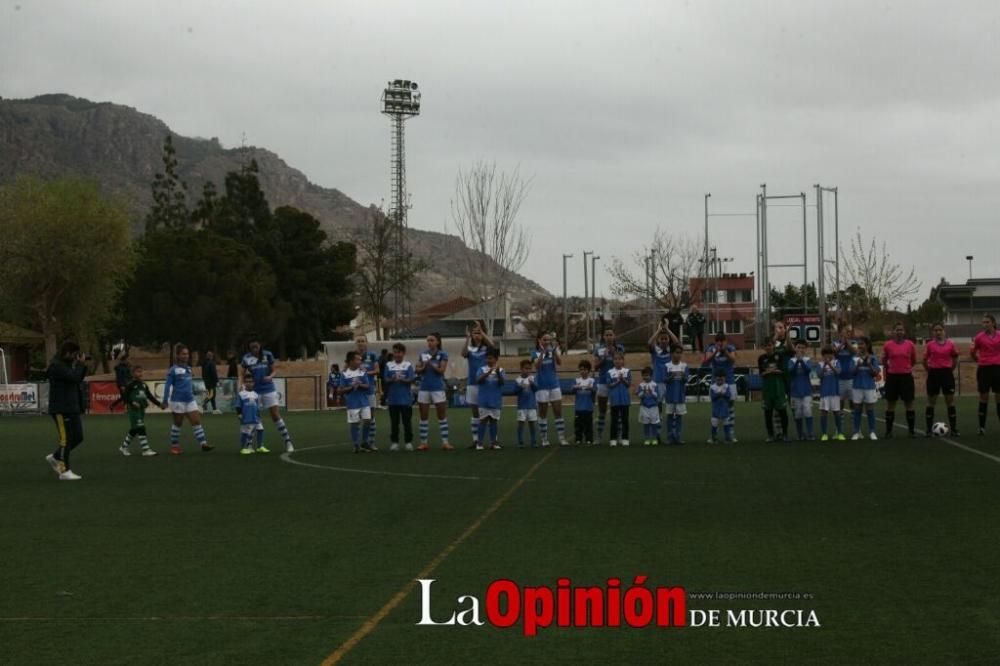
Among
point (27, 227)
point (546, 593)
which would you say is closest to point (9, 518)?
point (546, 593)

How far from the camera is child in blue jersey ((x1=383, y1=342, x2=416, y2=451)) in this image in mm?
22766

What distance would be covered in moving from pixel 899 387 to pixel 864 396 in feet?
2.01

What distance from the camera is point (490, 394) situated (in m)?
22.9

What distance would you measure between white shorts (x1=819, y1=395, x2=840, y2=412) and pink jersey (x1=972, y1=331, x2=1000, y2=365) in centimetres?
253

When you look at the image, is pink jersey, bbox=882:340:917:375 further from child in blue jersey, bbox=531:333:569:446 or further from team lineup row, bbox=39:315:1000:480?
child in blue jersey, bbox=531:333:569:446

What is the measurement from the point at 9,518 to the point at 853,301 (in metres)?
69.5

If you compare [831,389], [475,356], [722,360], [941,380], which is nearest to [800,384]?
[831,389]

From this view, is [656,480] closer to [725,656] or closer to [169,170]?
[725,656]

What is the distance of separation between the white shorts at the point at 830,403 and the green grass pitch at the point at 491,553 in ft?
13.6

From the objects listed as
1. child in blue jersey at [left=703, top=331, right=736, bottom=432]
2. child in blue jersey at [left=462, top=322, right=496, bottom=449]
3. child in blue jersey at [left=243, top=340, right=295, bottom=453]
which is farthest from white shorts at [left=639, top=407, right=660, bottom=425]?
child in blue jersey at [left=243, top=340, right=295, bottom=453]

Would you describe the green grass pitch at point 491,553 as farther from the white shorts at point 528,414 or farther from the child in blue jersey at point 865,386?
the white shorts at point 528,414

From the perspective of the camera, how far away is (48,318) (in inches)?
2675

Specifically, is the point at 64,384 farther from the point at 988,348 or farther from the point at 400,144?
the point at 400,144

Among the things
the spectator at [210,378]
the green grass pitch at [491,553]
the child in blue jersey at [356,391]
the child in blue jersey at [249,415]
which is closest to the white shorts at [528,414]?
the child in blue jersey at [356,391]
